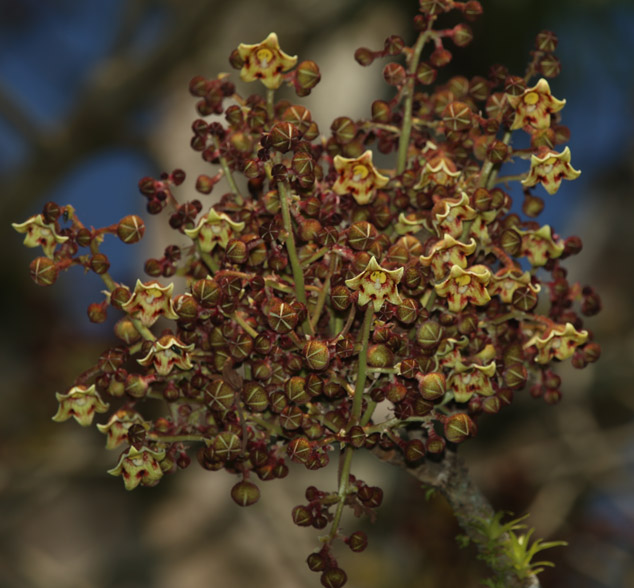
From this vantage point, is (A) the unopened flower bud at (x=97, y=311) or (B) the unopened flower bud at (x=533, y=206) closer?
(A) the unopened flower bud at (x=97, y=311)

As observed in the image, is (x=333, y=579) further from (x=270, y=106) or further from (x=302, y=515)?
(x=270, y=106)

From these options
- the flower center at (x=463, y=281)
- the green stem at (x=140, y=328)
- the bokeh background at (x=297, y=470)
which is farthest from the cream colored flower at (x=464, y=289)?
the bokeh background at (x=297, y=470)

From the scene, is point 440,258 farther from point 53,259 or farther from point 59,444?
point 59,444

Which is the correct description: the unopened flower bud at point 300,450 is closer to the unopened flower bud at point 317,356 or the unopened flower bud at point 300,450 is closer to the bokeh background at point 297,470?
the unopened flower bud at point 317,356

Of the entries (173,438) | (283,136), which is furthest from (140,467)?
(283,136)

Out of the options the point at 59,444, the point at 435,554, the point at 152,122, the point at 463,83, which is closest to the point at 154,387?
the point at 463,83

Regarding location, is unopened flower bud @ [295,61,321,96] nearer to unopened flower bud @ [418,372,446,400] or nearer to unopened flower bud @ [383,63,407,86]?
unopened flower bud @ [383,63,407,86]
